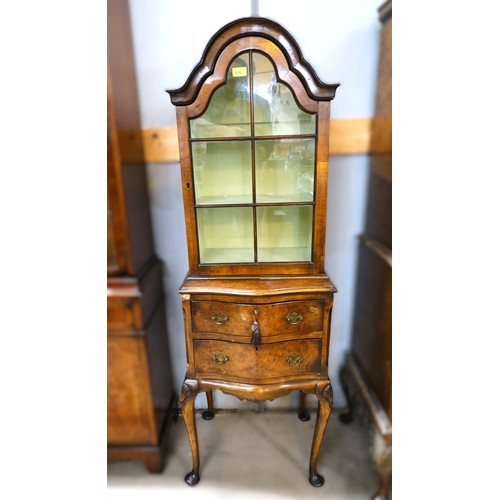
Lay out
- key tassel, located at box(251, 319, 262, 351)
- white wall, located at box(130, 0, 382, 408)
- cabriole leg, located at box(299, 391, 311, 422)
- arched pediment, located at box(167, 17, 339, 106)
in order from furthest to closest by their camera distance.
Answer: cabriole leg, located at box(299, 391, 311, 422) → white wall, located at box(130, 0, 382, 408) → key tassel, located at box(251, 319, 262, 351) → arched pediment, located at box(167, 17, 339, 106)

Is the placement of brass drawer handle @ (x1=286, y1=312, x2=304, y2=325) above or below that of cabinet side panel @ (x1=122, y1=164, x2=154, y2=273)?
below

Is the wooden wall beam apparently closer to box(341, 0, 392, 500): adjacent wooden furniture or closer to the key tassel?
box(341, 0, 392, 500): adjacent wooden furniture

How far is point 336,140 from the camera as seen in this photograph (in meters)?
1.23

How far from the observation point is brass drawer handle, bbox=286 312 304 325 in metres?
0.97

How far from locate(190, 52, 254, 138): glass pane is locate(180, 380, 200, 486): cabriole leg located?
2.53 feet

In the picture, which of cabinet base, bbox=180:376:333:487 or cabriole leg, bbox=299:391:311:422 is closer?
cabinet base, bbox=180:376:333:487

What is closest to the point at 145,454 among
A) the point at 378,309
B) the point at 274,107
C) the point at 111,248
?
the point at 111,248

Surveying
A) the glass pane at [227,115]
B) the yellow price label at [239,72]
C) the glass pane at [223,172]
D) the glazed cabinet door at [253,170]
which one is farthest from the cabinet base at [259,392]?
the yellow price label at [239,72]

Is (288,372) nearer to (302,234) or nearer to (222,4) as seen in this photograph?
(302,234)

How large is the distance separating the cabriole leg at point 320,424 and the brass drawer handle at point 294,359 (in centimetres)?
11

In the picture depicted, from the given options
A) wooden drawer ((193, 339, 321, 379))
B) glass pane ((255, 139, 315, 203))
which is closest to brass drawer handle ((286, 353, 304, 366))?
wooden drawer ((193, 339, 321, 379))

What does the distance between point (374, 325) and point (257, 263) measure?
0.56 meters

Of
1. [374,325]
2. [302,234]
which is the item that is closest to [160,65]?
[302,234]

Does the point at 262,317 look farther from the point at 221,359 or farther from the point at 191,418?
the point at 191,418
